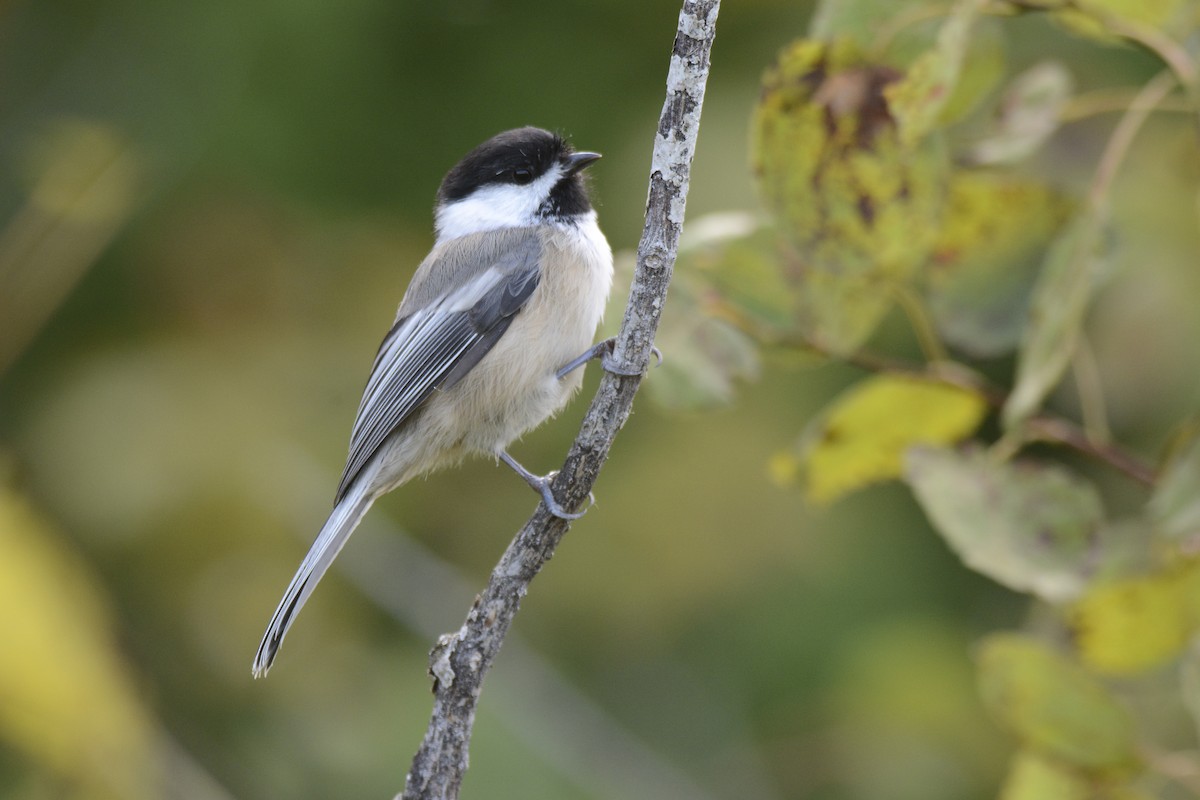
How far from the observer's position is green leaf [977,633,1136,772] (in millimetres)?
1201

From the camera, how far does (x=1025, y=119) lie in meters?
1.34

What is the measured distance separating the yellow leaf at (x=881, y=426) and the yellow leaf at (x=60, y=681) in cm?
136

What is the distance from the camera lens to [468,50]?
2713 millimetres

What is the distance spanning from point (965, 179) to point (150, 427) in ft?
5.87

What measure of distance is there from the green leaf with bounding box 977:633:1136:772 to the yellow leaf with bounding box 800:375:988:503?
248mm

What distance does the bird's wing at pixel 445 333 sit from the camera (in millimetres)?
2111

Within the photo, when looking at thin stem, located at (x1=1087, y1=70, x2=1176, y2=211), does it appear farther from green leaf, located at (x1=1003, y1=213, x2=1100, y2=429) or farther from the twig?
the twig

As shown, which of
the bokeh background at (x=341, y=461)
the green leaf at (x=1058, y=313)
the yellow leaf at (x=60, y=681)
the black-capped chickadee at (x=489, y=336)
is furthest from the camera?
the bokeh background at (x=341, y=461)

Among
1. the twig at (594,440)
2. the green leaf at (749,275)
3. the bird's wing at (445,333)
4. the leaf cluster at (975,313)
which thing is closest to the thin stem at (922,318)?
the leaf cluster at (975,313)

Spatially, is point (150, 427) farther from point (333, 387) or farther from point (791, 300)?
point (791, 300)

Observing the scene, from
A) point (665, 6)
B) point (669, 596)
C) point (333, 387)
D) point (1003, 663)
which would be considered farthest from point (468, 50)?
point (1003, 663)

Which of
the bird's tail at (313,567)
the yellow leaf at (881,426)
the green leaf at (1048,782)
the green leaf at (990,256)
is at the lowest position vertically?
the bird's tail at (313,567)

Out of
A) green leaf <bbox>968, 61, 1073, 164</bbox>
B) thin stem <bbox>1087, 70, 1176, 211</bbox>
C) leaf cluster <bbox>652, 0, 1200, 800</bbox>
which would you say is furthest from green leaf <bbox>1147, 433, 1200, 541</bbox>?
green leaf <bbox>968, 61, 1073, 164</bbox>

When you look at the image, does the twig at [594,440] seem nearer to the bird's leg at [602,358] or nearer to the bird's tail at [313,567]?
the bird's leg at [602,358]
